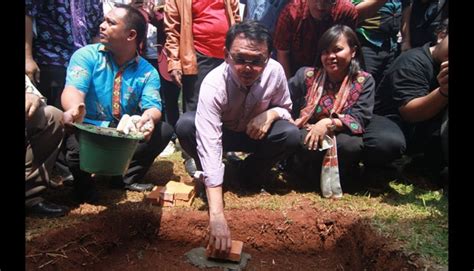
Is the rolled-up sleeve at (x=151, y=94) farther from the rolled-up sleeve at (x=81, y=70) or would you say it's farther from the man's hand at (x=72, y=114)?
the man's hand at (x=72, y=114)

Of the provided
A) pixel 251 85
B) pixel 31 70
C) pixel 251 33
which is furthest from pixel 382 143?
pixel 31 70

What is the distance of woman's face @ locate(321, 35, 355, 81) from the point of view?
3.36m

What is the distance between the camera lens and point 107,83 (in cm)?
334

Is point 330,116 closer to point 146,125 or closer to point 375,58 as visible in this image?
point 375,58

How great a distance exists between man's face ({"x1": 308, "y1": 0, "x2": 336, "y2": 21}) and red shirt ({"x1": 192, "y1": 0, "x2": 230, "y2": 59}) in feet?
2.45

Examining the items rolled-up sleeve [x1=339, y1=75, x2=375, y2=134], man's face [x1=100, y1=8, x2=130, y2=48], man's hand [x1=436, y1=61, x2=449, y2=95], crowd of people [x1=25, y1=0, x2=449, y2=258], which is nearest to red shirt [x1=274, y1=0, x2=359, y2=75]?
crowd of people [x1=25, y1=0, x2=449, y2=258]

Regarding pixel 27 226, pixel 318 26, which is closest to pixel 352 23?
pixel 318 26

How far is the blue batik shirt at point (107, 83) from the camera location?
127 inches

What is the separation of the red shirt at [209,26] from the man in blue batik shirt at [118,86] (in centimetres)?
50

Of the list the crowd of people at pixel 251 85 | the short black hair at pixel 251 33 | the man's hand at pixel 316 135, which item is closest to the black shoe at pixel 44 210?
the crowd of people at pixel 251 85

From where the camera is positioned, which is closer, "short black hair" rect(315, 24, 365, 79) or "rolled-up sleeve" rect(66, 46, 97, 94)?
"rolled-up sleeve" rect(66, 46, 97, 94)

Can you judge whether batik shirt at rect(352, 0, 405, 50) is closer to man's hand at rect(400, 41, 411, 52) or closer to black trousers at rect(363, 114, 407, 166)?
man's hand at rect(400, 41, 411, 52)

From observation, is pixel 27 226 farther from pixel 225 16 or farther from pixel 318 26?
pixel 318 26

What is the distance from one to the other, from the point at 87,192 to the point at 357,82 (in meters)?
2.29
